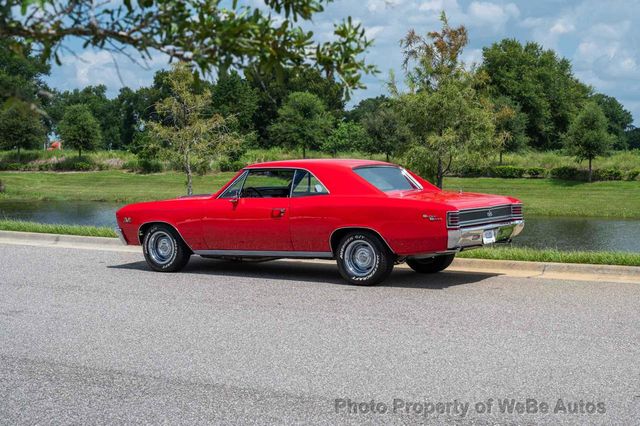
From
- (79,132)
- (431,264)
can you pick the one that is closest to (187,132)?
(431,264)

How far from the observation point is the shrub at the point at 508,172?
52.2 m

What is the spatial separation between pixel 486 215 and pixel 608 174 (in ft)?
141

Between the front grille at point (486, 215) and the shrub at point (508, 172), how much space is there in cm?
4272

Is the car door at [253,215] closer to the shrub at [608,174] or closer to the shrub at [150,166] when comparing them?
the shrub at [608,174]

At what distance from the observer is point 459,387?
224 inches

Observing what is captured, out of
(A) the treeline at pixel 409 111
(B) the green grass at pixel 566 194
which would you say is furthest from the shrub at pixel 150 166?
(B) the green grass at pixel 566 194

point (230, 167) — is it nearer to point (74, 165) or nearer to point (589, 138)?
point (74, 165)

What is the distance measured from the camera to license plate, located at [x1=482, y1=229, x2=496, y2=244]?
9820mm

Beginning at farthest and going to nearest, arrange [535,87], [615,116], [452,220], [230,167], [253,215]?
[615,116]
[535,87]
[230,167]
[253,215]
[452,220]

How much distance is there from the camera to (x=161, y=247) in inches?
467

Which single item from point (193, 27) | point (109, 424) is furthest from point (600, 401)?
point (193, 27)

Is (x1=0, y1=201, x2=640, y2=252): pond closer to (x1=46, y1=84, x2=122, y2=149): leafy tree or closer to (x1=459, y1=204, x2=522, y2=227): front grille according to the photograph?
(x1=459, y1=204, x2=522, y2=227): front grille

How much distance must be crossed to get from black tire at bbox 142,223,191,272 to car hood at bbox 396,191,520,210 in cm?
340

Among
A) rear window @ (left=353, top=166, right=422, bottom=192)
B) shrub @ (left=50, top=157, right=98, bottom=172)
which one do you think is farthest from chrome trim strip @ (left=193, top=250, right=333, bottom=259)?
shrub @ (left=50, top=157, right=98, bottom=172)
